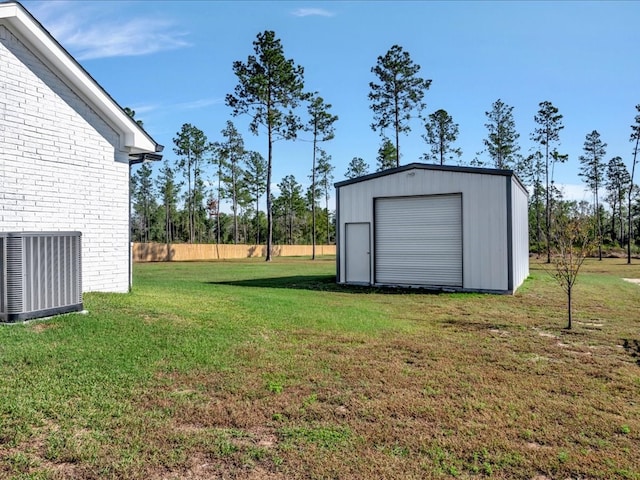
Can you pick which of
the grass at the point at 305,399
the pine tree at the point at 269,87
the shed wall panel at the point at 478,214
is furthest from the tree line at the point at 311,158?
the grass at the point at 305,399

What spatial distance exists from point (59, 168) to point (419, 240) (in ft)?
31.7

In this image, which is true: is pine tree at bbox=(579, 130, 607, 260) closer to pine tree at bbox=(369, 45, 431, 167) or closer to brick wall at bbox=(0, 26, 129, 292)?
pine tree at bbox=(369, 45, 431, 167)

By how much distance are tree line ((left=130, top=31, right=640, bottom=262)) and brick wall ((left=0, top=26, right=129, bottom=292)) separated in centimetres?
1744

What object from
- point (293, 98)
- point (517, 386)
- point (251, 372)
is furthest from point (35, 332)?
point (293, 98)

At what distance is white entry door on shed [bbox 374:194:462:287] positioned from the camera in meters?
12.9

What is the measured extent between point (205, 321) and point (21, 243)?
255cm

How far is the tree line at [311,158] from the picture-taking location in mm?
31906

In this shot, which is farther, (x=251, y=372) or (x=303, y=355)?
(x=303, y=355)

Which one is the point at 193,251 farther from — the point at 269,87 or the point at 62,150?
the point at 62,150

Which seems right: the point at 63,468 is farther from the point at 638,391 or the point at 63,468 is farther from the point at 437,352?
the point at 638,391

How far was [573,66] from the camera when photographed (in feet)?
44.5

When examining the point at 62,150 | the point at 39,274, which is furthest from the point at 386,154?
the point at 39,274

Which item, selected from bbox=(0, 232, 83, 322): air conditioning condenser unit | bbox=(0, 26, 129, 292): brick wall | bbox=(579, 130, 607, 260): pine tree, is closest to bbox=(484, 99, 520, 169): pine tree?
bbox=(579, 130, 607, 260): pine tree

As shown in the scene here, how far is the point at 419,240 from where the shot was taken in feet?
44.1
